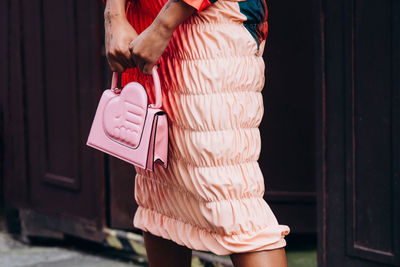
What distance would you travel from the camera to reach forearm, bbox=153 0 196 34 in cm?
144

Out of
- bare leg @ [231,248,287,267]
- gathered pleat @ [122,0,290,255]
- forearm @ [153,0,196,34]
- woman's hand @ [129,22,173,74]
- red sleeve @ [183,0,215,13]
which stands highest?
red sleeve @ [183,0,215,13]

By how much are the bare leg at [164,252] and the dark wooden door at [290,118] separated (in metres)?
1.36

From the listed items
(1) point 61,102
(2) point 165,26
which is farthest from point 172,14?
(1) point 61,102

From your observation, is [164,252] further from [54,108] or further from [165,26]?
[54,108]

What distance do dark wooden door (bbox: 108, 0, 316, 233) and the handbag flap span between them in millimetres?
1533

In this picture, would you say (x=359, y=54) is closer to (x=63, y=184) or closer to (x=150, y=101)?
(x=150, y=101)

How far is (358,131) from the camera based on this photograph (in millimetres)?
2252

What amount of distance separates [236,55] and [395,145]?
2.95 ft

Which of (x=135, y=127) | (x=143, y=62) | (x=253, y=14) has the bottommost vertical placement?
(x=135, y=127)

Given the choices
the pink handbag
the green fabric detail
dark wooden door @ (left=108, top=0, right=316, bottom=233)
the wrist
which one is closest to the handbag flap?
the pink handbag

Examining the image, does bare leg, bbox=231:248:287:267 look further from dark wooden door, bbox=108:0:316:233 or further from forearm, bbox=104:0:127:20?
dark wooden door, bbox=108:0:316:233

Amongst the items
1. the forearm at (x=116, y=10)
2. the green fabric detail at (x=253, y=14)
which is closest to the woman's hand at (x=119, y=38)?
the forearm at (x=116, y=10)

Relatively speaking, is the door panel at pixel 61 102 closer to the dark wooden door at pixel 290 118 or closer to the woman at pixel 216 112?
the dark wooden door at pixel 290 118

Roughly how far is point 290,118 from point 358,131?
2.63 feet
